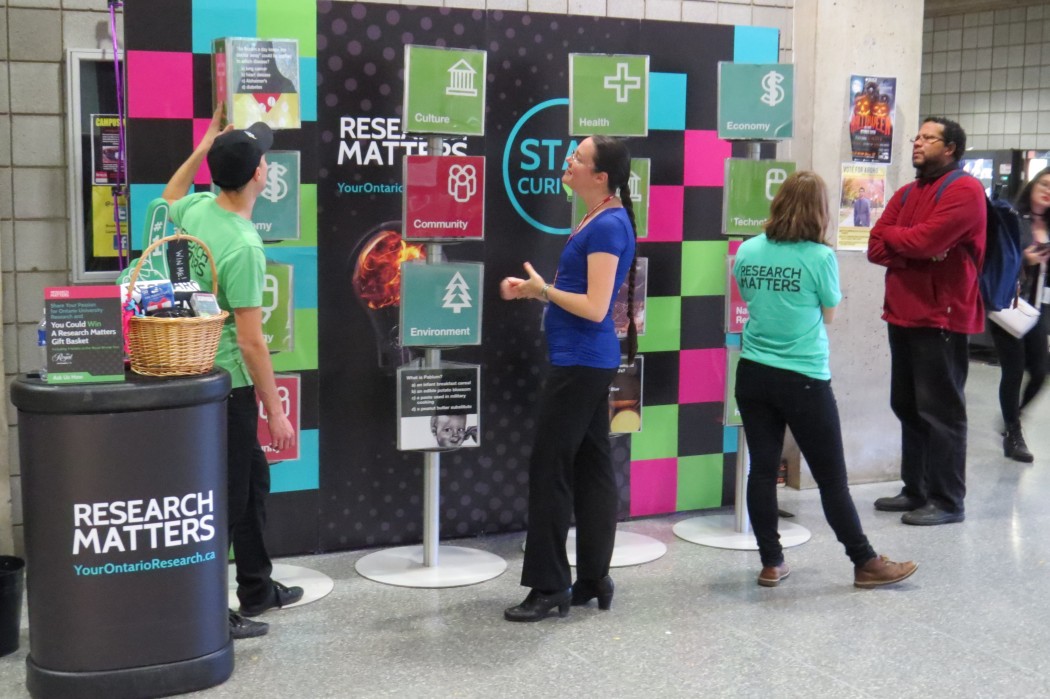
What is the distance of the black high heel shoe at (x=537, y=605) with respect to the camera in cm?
366

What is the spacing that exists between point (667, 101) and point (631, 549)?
172 centimetres

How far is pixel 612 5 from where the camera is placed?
191 inches

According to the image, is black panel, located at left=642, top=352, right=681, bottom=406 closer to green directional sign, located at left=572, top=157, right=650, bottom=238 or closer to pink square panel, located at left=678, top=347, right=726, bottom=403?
pink square panel, located at left=678, top=347, right=726, bottom=403

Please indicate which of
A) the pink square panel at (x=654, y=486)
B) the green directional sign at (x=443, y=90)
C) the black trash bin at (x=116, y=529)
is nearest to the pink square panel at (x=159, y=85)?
the green directional sign at (x=443, y=90)

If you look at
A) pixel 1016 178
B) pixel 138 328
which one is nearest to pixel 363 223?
pixel 138 328

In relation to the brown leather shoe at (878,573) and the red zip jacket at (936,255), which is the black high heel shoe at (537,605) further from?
the red zip jacket at (936,255)

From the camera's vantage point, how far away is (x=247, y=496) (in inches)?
136

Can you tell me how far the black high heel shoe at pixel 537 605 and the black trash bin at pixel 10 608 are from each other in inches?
55.5

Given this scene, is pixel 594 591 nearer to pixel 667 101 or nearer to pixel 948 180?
pixel 667 101

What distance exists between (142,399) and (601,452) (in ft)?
4.68

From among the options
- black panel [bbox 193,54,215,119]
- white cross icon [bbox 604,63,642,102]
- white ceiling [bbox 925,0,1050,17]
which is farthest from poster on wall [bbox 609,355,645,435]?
white ceiling [bbox 925,0,1050,17]

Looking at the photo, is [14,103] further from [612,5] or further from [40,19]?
[612,5]

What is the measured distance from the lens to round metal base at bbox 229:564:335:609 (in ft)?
12.6

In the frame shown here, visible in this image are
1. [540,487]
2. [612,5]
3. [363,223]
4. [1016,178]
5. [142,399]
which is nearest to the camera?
[142,399]
